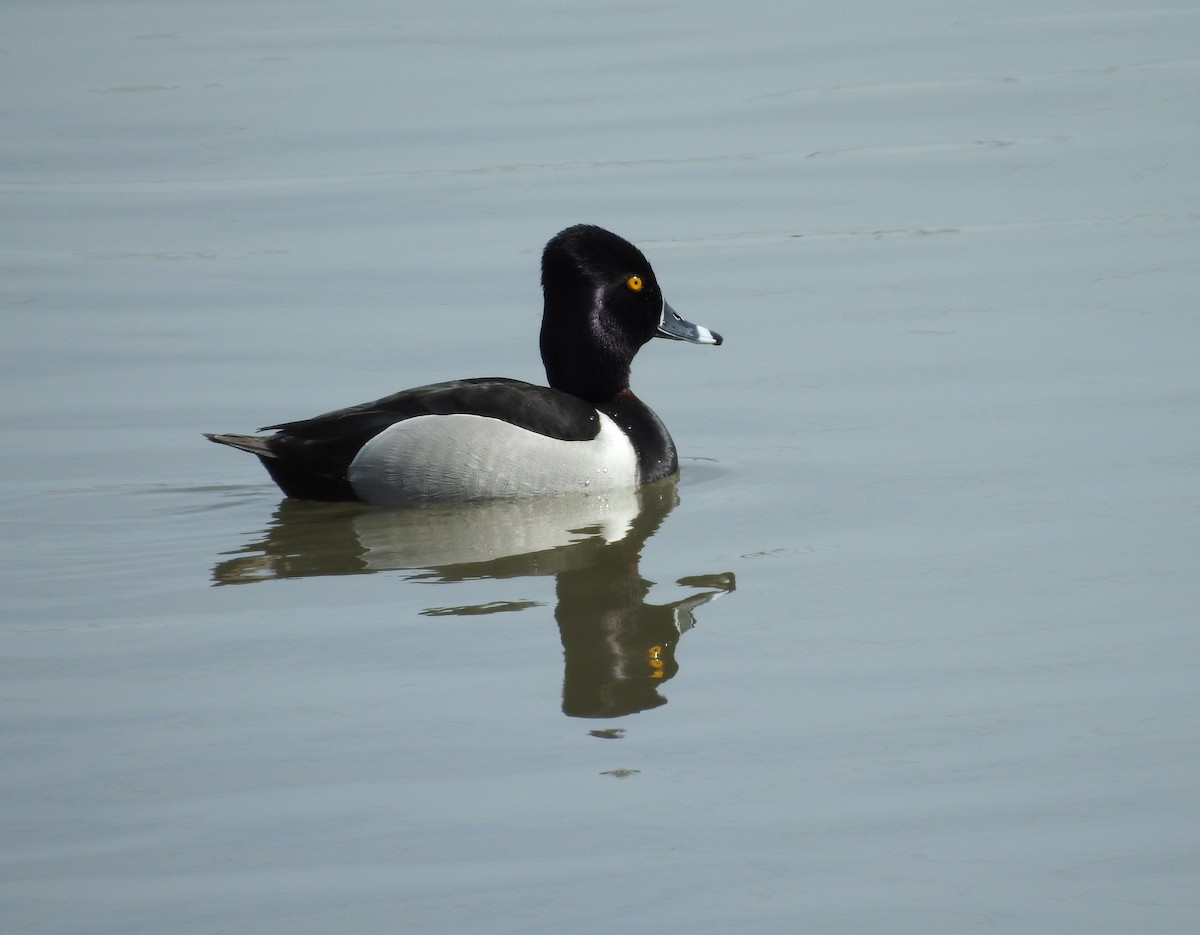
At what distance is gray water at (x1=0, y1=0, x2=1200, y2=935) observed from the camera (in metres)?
4.61

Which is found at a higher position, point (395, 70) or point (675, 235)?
point (395, 70)

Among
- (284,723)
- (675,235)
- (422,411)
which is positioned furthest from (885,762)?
(675,235)

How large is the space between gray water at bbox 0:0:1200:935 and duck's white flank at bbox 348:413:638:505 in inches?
5.7

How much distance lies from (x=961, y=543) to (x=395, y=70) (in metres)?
10.4

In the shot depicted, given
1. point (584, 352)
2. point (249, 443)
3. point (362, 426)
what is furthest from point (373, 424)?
point (584, 352)

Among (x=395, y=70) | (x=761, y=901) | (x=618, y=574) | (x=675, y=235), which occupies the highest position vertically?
(x=395, y=70)

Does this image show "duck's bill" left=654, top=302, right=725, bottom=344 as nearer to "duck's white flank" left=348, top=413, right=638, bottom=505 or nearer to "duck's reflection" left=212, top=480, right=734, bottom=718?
"duck's reflection" left=212, top=480, right=734, bottom=718

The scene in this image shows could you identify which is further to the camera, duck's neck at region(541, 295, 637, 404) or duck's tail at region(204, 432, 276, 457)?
duck's neck at region(541, 295, 637, 404)

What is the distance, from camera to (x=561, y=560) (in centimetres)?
723

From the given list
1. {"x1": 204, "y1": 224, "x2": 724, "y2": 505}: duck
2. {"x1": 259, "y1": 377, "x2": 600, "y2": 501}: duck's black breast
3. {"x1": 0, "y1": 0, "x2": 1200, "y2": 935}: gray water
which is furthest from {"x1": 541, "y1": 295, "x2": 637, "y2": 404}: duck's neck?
{"x1": 259, "y1": 377, "x2": 600, "y2": 501}: duck's black breast

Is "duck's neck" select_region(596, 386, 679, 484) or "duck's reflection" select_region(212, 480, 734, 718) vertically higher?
"duck's neck" select_region(596, 386, 679, 484)

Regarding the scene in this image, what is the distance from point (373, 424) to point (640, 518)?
120 centimetres

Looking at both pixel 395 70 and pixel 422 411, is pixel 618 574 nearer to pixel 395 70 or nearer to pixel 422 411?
pixel 422 411

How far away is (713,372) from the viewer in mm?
9844
